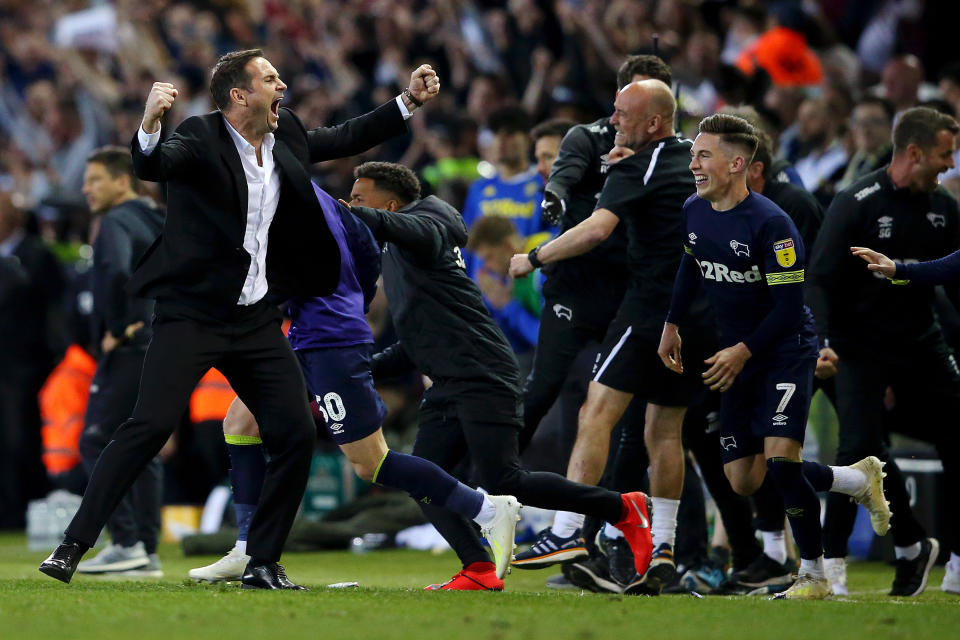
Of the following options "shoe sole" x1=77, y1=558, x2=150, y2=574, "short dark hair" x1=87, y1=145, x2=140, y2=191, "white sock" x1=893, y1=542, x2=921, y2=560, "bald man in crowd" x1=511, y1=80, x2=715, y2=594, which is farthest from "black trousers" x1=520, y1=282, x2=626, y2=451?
"short dark hair" x1=87, y1=145, x2=140, y2=191

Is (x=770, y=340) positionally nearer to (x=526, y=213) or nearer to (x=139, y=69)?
(x=526, y=213)

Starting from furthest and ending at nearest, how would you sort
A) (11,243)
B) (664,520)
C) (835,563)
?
(11,243)
(835,563)
(664,520)

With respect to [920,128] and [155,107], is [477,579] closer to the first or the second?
[155,107]

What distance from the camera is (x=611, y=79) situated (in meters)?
12.3

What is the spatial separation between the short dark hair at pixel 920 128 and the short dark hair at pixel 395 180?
2.53 metres

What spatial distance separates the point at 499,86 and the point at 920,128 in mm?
6097

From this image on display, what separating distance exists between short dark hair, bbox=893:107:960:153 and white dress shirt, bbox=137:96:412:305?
3328 mm

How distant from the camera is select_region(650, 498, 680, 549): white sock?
283 inches

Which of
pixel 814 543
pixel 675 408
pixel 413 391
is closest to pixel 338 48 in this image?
pixel 413 391

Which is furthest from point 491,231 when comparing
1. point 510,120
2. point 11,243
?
point 11,243

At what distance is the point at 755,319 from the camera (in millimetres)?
6598

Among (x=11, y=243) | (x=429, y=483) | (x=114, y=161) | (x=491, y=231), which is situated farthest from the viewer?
(x=11, y=243)

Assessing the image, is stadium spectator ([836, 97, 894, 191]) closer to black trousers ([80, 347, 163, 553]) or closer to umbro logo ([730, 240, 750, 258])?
umbro logo ([730, 240, 750, 258])

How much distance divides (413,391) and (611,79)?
3220 millimetres
